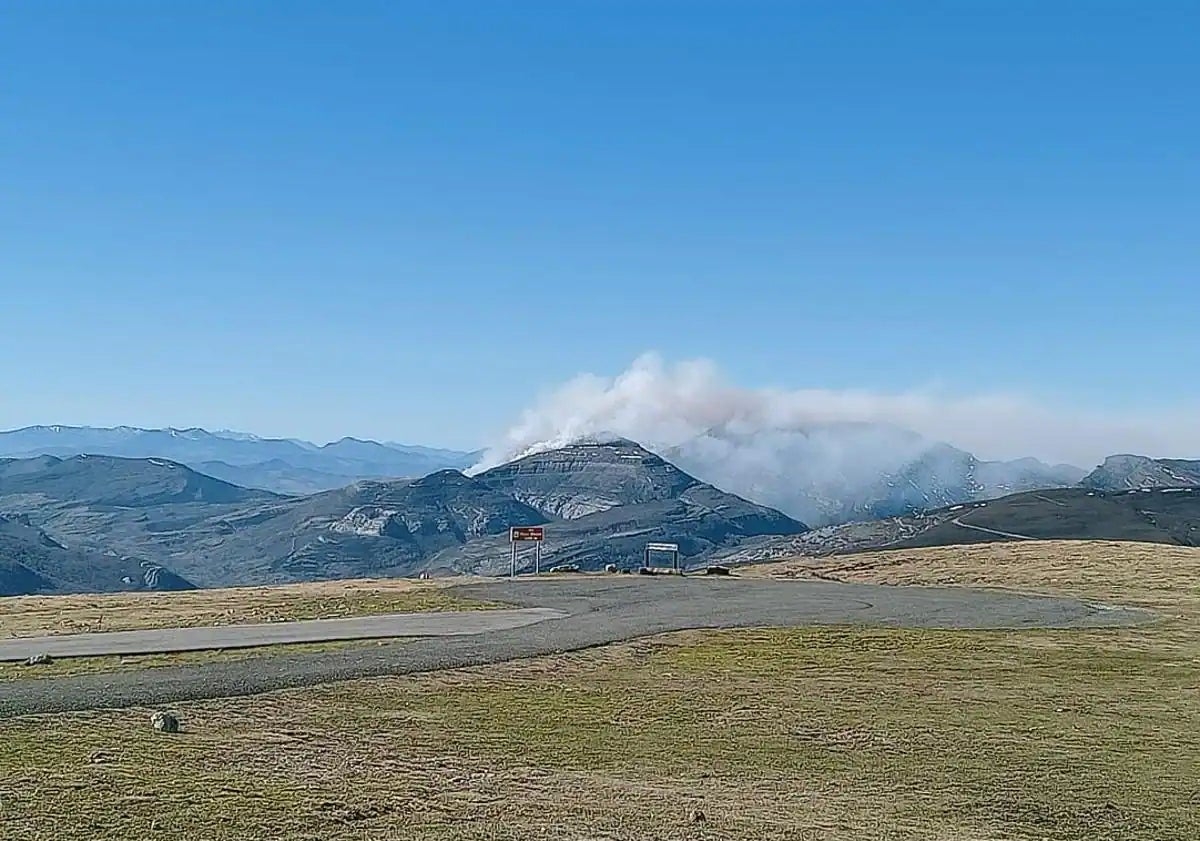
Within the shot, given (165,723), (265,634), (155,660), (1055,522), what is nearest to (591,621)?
(265,634)

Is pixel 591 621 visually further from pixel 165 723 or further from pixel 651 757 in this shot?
pixel 165 723

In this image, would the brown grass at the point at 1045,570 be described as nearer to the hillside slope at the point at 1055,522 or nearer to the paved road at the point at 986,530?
the hillside slope at the point at 1055,522

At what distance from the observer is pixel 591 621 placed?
3014cm

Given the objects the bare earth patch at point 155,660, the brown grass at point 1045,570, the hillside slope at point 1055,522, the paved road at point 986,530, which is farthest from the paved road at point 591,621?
the paved road at point 986,530

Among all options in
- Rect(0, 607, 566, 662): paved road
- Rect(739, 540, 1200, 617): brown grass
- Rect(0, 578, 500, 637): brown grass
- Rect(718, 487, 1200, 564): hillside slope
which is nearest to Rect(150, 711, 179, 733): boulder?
Rect(0, 607, 566, 662): paved road

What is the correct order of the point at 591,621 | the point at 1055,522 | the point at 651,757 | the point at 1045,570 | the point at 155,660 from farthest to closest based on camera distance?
1. the point at 1055,522
2. the point at 1045,570
3. the point at 591,621
4. the point at 155,660
5. the point at 651,757

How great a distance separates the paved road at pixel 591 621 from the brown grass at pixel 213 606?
8.32ft

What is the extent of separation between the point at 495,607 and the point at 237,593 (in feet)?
37.9

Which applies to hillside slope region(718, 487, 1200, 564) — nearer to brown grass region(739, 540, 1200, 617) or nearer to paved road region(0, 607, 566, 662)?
brown grass region(739, 540, 1200, 617)

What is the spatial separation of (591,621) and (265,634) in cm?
847

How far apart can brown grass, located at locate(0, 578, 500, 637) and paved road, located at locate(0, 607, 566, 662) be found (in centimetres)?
125

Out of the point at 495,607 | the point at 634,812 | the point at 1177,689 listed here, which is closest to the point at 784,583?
the point at 495,607

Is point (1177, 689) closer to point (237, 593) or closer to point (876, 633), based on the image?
point (876, 633)

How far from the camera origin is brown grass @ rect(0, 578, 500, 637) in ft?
94.1
